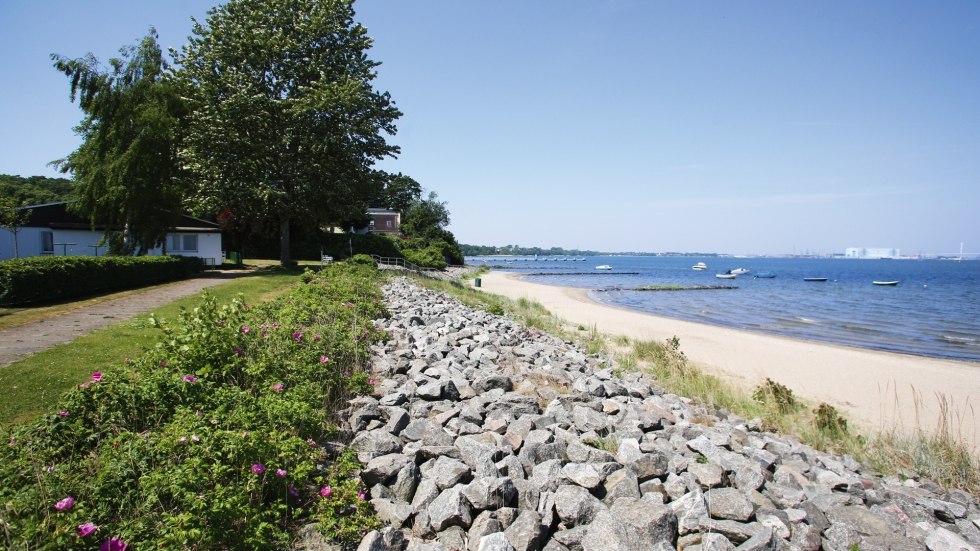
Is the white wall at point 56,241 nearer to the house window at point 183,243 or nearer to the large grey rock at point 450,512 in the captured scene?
the house window at point 183,243

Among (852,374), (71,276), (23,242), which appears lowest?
(852,374)

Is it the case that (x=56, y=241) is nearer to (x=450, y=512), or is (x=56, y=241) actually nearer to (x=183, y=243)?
(x=183, y=243)

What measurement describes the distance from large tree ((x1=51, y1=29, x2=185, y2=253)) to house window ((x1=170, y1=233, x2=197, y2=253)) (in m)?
4.63

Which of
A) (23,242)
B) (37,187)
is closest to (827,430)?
(23,242)

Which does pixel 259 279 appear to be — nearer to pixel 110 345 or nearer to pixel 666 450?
pixel 110 345

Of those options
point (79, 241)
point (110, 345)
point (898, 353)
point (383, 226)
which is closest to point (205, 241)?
point (79, 241)

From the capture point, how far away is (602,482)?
163 inches

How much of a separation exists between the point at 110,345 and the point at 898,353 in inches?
879

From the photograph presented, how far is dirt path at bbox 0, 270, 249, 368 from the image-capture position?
8016 mm

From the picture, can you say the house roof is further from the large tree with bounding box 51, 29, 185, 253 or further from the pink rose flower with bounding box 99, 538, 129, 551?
the pink rose flower with bounding box 99, 538, 129, 551

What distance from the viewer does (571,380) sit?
24.7 feet

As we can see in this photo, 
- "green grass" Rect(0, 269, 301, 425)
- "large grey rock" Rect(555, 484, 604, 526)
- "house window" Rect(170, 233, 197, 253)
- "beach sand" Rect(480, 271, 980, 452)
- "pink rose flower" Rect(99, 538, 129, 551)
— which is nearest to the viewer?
"pink rose flower" Rect(99, 538, 129, 551)

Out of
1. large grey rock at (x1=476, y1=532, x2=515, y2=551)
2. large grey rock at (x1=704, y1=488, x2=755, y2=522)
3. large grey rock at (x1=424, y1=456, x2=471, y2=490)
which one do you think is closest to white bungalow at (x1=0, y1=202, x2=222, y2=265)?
large grey rock at (x1=424, y1=456, x2=471, y2=490)

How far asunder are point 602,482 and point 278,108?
2334 centimetres
